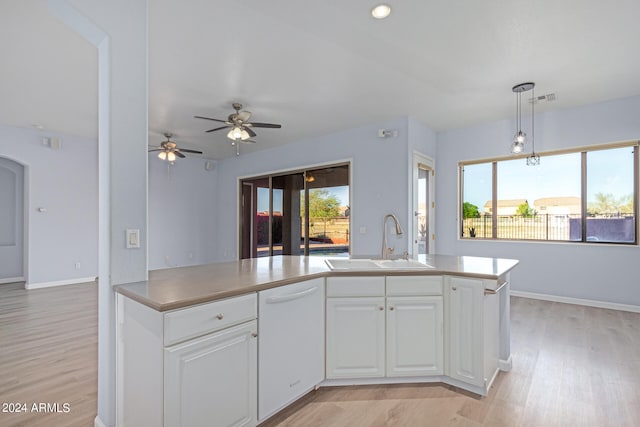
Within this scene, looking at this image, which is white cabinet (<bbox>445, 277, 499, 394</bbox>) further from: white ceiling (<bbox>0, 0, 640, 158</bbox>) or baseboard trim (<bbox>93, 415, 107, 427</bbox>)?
baseboard trim (<bbox>93, 415, 107, 427</bbox>)

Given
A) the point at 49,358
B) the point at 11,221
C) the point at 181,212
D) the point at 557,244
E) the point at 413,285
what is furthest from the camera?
the point at 181,212

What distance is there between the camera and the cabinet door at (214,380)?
1485mm

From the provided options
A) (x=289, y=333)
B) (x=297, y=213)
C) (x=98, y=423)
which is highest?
(x=297, y=213)

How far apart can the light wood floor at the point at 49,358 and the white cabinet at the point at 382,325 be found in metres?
1.67

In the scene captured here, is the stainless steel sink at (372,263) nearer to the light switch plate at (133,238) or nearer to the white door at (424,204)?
the light switch plate at (133,238)

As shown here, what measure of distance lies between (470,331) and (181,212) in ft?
22.2

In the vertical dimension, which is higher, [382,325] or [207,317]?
[207,317]

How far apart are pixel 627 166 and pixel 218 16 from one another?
17.7 feet

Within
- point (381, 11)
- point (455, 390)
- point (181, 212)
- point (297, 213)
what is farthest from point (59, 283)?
point (381, 11)

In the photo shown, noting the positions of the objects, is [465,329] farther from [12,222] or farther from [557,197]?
[12,222]

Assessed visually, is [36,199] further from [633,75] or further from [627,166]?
[627,166]

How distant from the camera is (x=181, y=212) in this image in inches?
293

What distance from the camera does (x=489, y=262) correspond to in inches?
107

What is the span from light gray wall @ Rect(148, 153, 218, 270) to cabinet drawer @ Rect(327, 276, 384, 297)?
232 inches
